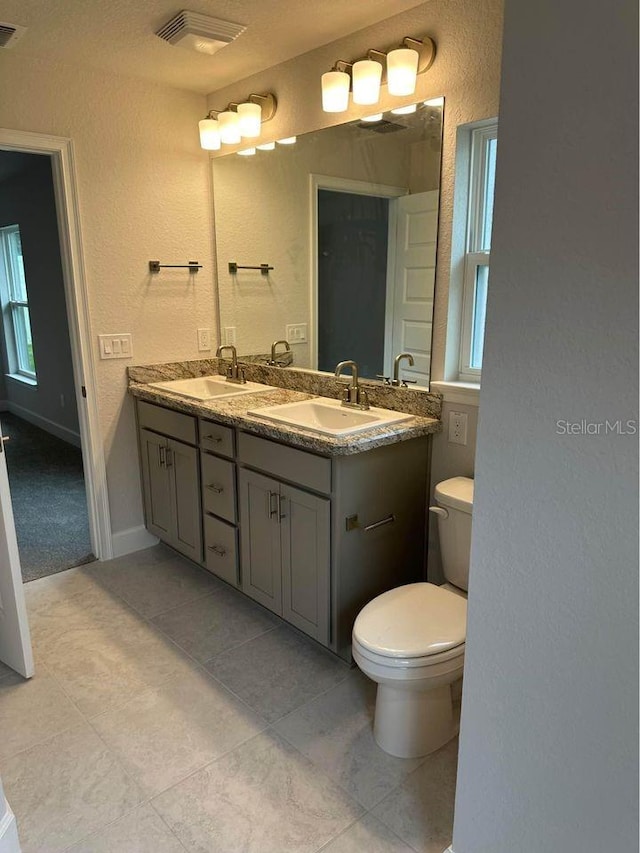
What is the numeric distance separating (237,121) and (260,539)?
1924mm

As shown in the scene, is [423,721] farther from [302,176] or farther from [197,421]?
[302,176]

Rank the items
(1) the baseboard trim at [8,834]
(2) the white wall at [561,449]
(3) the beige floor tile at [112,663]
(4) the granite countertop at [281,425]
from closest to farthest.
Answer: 1. (2) the white wall at [561,449]
2. (1) the baseboard trim at [8,834]
3. (4) the granite countertop at [281,425]
4. (3) the beige floor tile at [112,663]

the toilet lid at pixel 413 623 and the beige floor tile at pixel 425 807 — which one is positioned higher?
the toilet lid at pixel 413 623

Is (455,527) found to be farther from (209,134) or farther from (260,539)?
(209,134)

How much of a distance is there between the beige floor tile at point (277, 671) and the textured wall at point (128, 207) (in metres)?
1.17

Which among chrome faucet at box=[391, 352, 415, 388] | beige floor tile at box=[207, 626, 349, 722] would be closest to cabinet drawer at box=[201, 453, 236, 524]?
beige floor tile at box=[207, 626, 349, 722]

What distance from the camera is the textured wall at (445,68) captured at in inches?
75.3

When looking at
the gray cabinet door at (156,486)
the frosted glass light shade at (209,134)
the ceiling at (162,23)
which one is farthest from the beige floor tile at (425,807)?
the frosted glass light shade at (209,134)

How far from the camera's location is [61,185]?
2658 mm

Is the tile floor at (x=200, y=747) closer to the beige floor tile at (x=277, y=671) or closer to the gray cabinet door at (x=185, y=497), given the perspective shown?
the beige floor tile at (x=277, y=671)

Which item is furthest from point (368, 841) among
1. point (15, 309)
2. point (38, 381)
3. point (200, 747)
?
point (15, 309)

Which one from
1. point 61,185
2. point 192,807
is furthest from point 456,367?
point 61,185

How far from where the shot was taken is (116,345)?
2918mm

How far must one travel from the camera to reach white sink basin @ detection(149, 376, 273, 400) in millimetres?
2889
